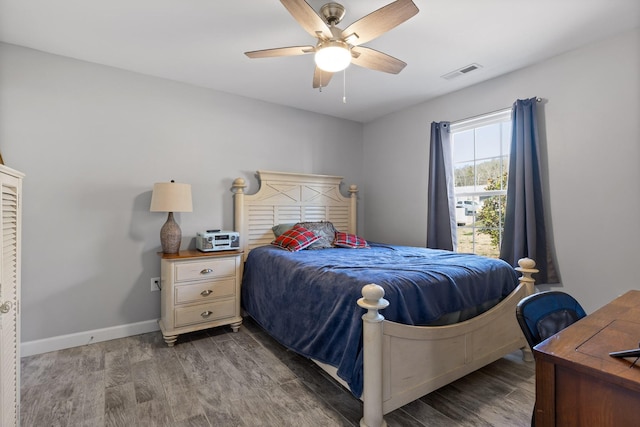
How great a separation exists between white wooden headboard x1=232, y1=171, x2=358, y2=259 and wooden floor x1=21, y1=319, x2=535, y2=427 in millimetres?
1260

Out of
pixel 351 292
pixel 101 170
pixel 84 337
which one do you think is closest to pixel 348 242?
pixel 351 292

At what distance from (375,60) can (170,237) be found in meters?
2.19

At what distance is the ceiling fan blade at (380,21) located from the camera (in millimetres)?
1508

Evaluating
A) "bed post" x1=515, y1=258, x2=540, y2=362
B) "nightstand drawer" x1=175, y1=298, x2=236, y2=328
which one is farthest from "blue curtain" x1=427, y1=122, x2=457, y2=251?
"nightstand drawer" x1=175, y1=298, x2=236, y2=328

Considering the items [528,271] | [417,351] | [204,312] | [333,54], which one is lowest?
[204,312]

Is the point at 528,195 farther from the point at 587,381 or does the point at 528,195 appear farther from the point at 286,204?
the point at 286,204

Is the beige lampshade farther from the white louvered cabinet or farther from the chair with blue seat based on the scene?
the chair with blue seat

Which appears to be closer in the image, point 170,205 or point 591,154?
point 591,154

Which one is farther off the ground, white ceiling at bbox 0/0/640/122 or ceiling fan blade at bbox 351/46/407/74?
white ceiling at bbox 0/0/640/122

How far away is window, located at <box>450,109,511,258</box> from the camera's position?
2953 millimetres

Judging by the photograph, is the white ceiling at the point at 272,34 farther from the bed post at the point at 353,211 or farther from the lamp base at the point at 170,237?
the bed post at the point at 353,211

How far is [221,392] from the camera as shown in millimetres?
→ 1865

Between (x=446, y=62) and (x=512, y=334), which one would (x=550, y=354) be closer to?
(x=512, y=334)

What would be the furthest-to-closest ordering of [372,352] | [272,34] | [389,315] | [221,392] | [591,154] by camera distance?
1. [591,154]
2. [272,34]
3. [221,392]
4. [389,315]
5. [372,352]
